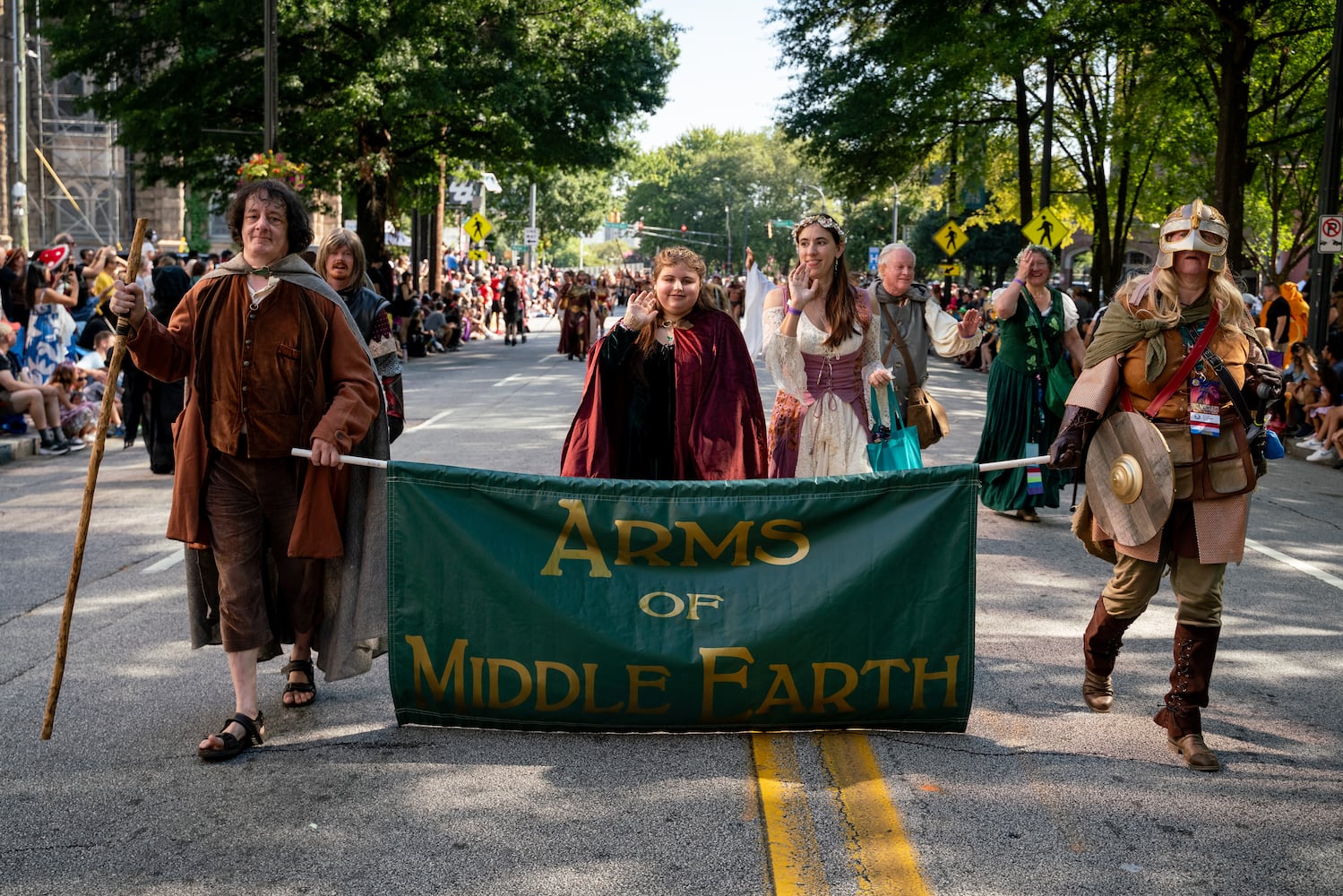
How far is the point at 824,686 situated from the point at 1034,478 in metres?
5.49

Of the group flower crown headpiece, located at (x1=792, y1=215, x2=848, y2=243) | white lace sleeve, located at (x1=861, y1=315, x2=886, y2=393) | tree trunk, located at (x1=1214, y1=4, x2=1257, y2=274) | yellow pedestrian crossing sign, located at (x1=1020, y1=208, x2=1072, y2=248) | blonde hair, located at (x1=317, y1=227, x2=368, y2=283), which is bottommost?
white lace sleeve, located at (x1=861, y1=315, x2=886, y2=393)

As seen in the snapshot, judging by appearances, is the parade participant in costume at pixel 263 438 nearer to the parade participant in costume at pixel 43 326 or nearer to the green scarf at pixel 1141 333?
the green scarf at pixel 1141 333

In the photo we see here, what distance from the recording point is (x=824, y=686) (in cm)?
502

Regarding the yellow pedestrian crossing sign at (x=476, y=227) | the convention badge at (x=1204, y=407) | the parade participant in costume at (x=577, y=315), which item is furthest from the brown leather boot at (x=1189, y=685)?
the yellow pedestrian crossing sign at (x=476, y=227)

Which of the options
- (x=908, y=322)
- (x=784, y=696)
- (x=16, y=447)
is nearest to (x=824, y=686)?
(x=784, y=696)

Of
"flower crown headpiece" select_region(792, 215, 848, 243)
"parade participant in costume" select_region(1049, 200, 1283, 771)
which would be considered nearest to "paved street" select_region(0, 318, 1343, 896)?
"parade participant in costume" select_region(1049, 200, 1283, 771)

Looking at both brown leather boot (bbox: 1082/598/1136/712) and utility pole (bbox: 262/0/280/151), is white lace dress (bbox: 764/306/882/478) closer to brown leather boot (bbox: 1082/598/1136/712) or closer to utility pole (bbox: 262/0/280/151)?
brown leather boot (bbox: 1082/598/1136/712)

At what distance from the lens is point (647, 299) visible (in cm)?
597

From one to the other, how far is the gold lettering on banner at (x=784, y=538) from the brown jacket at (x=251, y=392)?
148cm

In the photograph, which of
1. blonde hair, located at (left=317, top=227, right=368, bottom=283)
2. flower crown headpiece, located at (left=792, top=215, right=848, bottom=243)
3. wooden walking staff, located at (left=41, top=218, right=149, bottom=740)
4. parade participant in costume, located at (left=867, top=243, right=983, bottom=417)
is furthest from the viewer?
parade participant in costume, located at (left=867, top=243, right=983, bottom=417)

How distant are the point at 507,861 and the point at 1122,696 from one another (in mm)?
2951

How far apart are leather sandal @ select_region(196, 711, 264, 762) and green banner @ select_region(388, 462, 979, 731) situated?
53 cm

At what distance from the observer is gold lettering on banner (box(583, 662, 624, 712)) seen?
Result: 502 cm

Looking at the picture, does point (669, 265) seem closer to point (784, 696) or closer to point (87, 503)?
point (784, 696)
